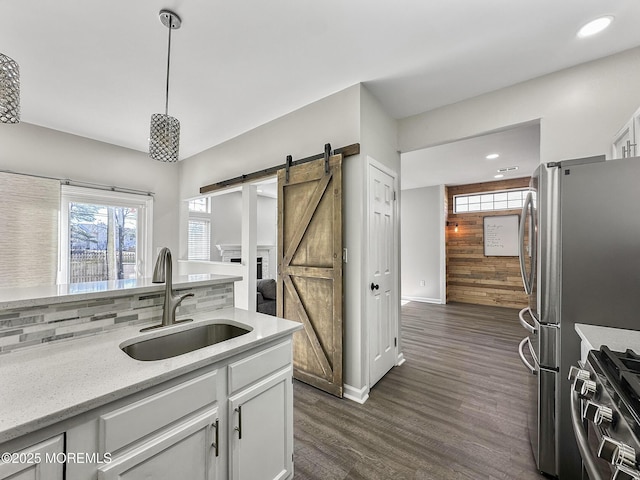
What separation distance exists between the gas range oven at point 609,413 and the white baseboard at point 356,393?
1624mm

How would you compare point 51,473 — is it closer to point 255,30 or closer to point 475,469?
point 475,469

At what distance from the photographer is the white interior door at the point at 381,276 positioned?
2600 millimetres

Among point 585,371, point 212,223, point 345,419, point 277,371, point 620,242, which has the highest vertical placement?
point 212,223

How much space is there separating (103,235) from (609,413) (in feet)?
17.3

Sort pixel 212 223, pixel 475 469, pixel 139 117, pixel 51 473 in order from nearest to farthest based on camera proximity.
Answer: pixel 51 473 < pixel 475 469 < pixel 139 117 < pixel 212 223

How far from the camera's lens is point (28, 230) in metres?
3.26

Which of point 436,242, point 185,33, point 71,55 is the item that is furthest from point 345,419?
point 436,242

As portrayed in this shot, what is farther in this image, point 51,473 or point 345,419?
point 345,419

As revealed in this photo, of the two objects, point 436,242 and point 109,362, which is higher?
point 436,242

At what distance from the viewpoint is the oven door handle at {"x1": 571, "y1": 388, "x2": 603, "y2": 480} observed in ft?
2.85

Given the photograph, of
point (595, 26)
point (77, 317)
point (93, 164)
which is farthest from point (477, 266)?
point (93, 164)

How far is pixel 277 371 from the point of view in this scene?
140 cm

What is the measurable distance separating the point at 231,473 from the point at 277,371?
1.40 ft

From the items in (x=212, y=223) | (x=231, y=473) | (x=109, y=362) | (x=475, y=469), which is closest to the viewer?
(x=109, y=362)
